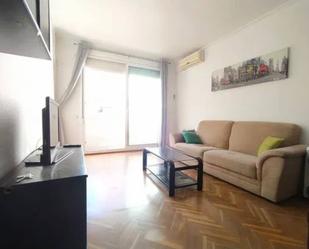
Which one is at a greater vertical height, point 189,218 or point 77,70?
point 77,70

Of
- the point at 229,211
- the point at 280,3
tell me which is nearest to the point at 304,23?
the point at 280,3

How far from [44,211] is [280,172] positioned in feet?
7.36

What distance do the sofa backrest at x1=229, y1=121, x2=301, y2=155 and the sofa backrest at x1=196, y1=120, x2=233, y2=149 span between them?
136 mm

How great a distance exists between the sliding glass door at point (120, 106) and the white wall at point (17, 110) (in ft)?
7.38

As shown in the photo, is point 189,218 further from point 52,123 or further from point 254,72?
point 254,72

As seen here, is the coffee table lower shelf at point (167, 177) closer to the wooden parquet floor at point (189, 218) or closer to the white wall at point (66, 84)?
the wooden parquet floor at point (189, 218)

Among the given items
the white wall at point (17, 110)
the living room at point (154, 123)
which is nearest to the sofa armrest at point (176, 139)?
the living room at point (154, 123)

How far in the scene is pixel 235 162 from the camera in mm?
2508

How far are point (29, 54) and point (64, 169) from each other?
0.93m

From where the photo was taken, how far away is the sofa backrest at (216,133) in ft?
11.6

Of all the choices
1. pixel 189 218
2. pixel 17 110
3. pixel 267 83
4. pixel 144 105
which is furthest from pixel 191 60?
pixel 17 110

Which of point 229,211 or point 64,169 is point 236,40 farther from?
point 64,169

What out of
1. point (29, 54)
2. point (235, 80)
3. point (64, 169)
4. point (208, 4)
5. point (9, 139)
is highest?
point (208, 4)

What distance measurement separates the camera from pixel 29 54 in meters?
1.44
